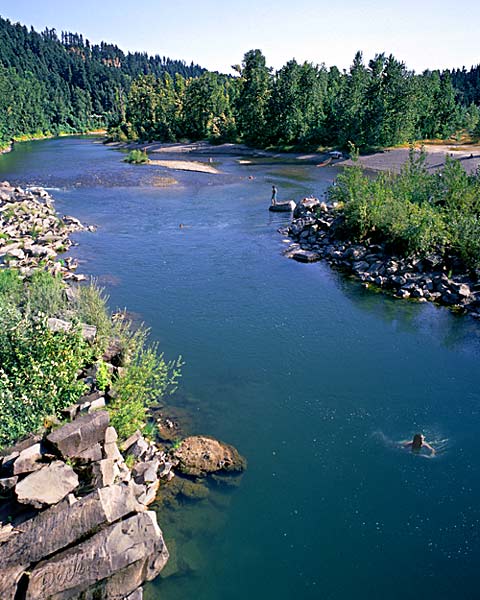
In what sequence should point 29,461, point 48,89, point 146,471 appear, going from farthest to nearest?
1. point 48,89
2. point 146,471
3. point 29,461

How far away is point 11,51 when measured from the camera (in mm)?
145500

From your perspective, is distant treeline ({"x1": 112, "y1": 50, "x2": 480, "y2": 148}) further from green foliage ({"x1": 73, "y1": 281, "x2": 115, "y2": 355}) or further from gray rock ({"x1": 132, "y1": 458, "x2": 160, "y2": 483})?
gray rock ({"x1": 132, "y1": 458, "x2": 160, "y2": 483})

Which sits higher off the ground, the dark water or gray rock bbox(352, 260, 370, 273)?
gray rock bbox(352, 260, 370, 273)

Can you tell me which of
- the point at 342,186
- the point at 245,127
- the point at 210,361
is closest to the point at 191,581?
the point at 210,361

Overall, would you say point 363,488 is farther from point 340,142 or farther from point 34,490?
point 340,142

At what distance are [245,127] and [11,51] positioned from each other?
104 m

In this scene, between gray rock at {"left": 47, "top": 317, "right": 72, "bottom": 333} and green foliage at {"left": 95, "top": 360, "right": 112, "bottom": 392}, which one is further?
gray rock at {"left": 47, "top": 317, "right": 72, "bottom": 333}

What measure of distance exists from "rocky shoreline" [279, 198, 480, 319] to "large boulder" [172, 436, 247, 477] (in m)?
12.9

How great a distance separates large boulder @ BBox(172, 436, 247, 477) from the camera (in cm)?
1123

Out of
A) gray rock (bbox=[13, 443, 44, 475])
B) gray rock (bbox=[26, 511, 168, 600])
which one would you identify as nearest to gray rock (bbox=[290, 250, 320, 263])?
gray rock (bbox=[13, 443, 44, 475])

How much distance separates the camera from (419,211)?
24.3 meters

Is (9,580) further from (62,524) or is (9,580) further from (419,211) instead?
(419,211)

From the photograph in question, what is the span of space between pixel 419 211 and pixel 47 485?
71.5ft

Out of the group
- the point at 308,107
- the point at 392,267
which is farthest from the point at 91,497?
the point at 308,107
